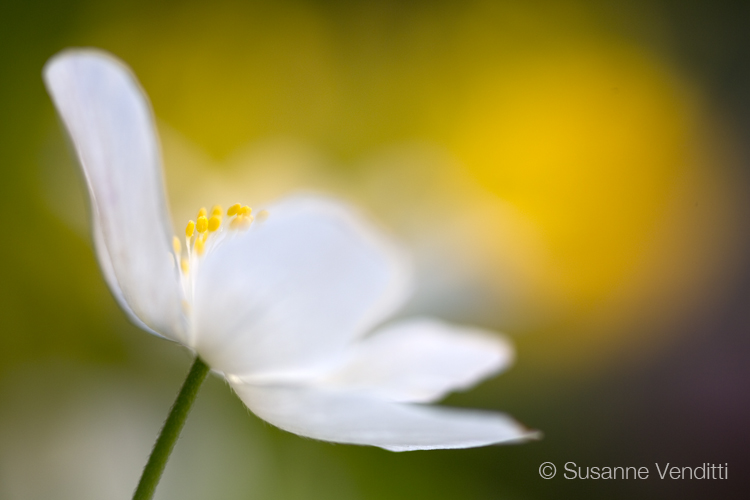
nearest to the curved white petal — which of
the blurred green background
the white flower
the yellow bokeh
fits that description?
the white flower

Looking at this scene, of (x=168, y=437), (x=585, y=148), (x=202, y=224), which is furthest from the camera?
(x=585, y=148)

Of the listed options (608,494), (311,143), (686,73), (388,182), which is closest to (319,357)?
(608,494)

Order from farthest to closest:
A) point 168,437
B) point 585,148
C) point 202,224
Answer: point 585,148, point 202,224, point 168,437

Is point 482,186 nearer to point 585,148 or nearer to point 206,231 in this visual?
point 585,148

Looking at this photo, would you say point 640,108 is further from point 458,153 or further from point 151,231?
point 151,231

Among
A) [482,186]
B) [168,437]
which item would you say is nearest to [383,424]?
[168,437]

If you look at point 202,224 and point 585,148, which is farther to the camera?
point 585,148

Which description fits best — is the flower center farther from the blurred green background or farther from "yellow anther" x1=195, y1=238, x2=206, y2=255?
the blurred green background

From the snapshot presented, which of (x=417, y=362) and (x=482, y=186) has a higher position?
(x=482, y=186)
